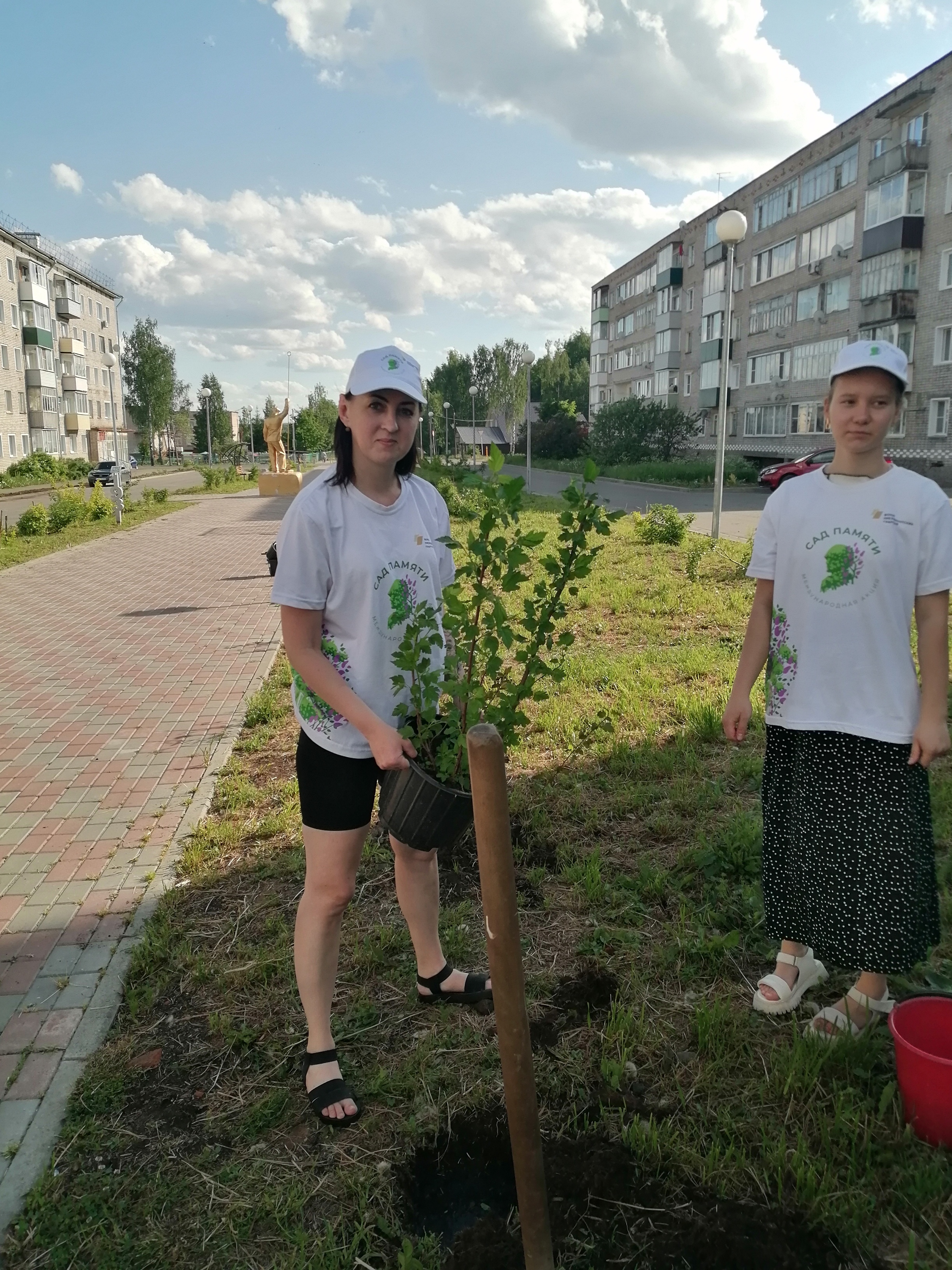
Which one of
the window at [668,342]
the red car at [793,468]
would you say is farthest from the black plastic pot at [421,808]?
the window at [668,342]

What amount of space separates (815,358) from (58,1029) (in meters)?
43.0

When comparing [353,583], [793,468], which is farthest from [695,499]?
[353,583]

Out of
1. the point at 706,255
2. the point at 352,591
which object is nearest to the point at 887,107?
the point at 706,255

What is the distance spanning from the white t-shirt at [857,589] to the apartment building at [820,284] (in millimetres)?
12819

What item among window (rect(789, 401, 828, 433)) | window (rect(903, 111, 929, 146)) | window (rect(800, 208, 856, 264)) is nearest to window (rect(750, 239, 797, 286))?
window (rect(800, 208, 856, 264))

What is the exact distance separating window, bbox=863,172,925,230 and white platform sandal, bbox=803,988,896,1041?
37.0 m

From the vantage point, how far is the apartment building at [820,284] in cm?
3231

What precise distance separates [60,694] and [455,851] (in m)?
4.16

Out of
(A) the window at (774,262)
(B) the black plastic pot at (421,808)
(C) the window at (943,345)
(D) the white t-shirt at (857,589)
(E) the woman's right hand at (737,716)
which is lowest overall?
(B) the black plastic pot at (421,808)

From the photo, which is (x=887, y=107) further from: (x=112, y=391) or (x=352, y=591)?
(x=352, y=591)

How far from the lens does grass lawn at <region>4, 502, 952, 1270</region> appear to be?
6.89ft

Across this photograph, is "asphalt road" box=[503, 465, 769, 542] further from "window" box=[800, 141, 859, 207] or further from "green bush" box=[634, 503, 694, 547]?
"window" box=[800, 141, 859, 207]

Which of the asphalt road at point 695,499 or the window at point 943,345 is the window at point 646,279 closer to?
the asphalt road at point 695,499

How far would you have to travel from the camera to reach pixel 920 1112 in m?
2.32
